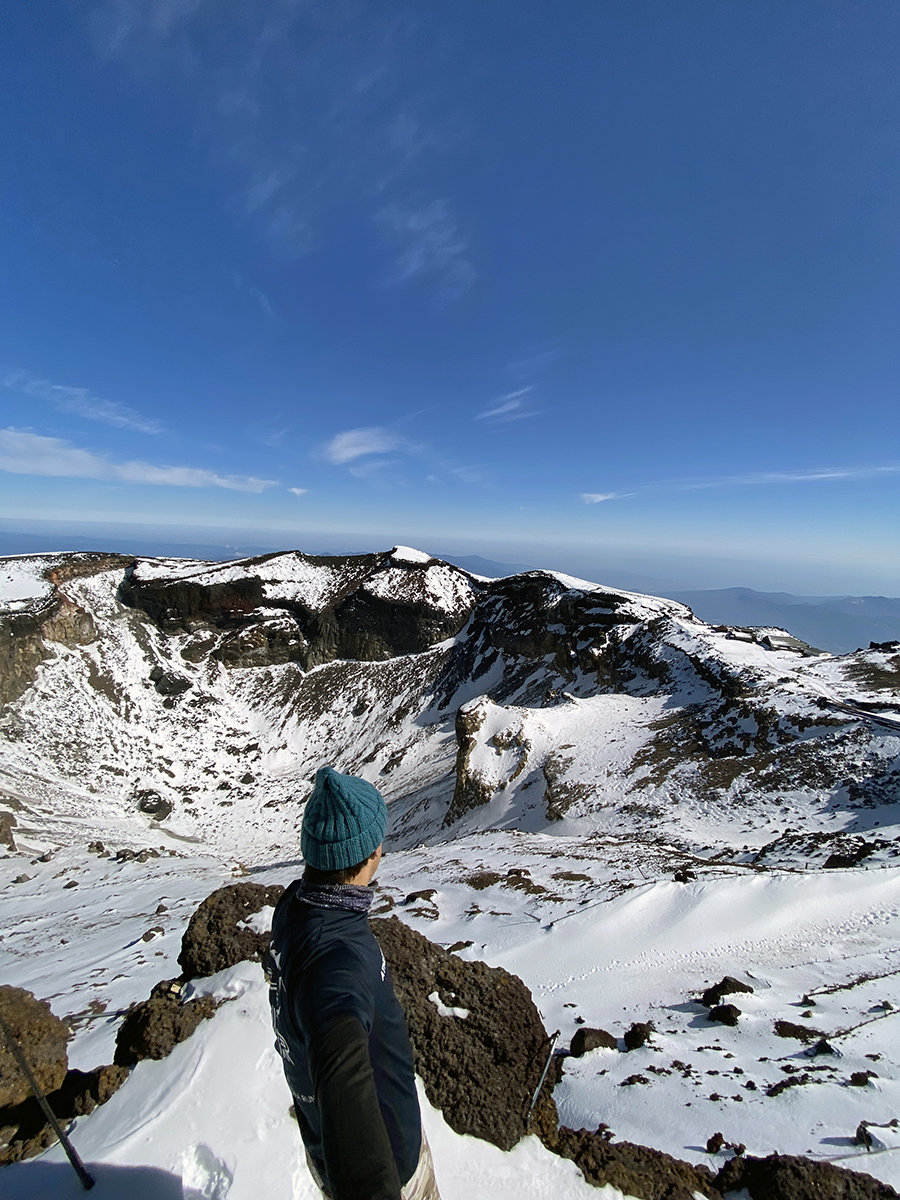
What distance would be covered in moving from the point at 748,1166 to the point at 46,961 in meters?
15.4

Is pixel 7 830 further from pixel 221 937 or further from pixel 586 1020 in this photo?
pixel 586 1020

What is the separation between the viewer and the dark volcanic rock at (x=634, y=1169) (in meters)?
3.95

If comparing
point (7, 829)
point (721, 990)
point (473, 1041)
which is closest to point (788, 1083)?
point (721, 990)

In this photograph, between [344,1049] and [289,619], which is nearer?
[344,1049]

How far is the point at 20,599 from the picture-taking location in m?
51.2

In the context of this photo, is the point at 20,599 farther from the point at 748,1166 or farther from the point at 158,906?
the point at 748,1166

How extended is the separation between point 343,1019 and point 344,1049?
4.3 inches

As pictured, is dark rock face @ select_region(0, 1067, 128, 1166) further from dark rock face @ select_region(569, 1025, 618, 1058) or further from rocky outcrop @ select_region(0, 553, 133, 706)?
rocky outcrop @ select_region(0, 553, 133, 706)

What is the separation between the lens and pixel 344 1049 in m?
2.02

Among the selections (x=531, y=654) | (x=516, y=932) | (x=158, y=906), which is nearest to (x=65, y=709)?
(x=158, y=906)

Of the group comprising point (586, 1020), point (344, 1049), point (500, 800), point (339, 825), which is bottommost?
point (500, 800)

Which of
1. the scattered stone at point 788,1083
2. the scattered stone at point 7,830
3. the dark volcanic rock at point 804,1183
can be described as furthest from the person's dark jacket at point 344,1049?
the scattered stone at point 7,830

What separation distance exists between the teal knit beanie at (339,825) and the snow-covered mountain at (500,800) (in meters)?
2.42

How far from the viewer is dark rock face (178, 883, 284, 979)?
5.70m
